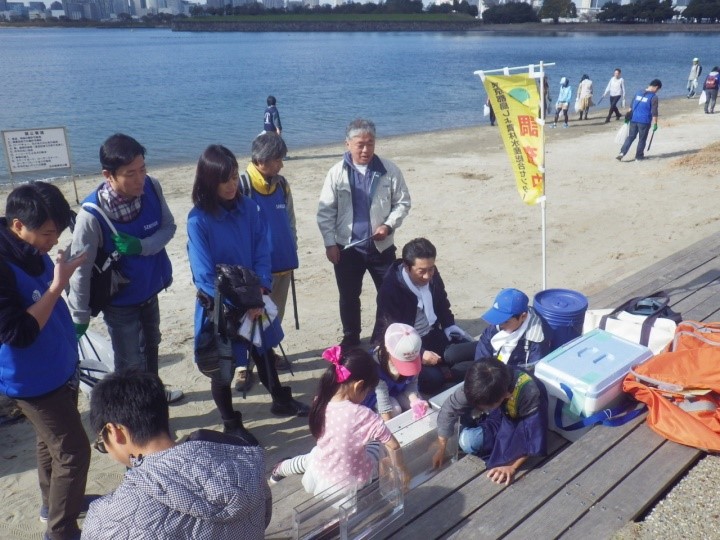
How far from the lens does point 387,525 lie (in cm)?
245

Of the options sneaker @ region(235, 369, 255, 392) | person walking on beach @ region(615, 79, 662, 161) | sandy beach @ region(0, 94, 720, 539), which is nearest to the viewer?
sandy beach @ region(0, 94, 720, 539)

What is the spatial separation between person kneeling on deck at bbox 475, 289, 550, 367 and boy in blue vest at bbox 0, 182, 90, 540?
223cm

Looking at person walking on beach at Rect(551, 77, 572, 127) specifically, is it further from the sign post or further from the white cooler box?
the white cooler box

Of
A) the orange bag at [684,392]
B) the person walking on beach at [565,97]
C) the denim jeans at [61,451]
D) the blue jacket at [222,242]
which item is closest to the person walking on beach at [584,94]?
the person walking on beach at [565,97]

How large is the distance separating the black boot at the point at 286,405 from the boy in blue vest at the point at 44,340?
1.54 meters

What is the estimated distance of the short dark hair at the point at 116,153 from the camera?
3.06 m

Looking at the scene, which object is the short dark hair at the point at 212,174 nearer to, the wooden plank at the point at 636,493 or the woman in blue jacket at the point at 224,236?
the woman in blue jacket at the point at 224,236

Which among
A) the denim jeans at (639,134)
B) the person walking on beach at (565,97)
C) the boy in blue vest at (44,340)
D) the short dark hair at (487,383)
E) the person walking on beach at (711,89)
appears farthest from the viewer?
the person walking on beach at (711,89)

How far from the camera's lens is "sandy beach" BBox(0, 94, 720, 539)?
410 cm

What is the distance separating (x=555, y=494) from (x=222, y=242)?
7.54 ft

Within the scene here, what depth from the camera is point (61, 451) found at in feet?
8.95

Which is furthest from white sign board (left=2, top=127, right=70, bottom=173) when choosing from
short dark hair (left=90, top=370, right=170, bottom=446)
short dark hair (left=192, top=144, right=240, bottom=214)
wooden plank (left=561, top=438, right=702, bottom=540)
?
wooden plank (left=561, top=438, right=702, bottom=540)

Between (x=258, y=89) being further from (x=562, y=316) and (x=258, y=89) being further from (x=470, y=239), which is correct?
(x=562, y=316)

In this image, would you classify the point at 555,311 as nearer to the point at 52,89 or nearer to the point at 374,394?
the point at 374,394
